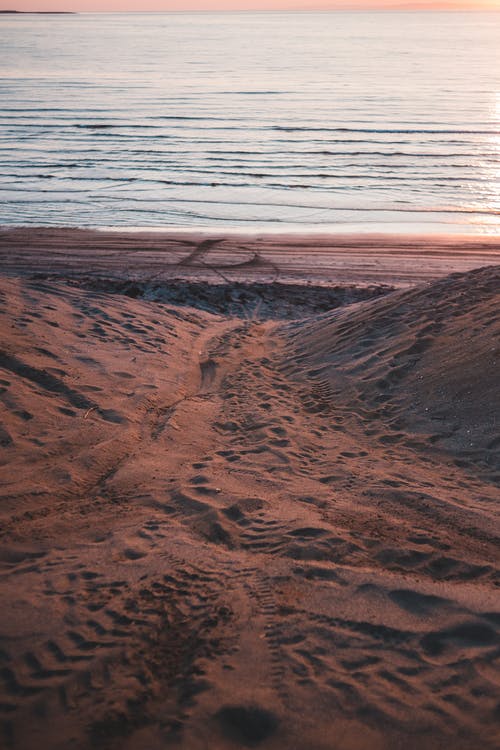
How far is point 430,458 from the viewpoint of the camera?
19.0 feet

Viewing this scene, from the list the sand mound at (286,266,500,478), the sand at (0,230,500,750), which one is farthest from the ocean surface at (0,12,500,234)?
the sand at (0,230,500,750)

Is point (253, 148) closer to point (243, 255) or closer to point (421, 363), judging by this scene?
point (243, 255)

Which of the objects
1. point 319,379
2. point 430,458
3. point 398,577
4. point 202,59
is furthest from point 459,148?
point 202,59

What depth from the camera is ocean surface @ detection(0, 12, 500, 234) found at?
61.7 ft

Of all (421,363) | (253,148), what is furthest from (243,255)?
(253,148)

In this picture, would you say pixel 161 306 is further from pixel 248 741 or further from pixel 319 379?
pixel 248 741

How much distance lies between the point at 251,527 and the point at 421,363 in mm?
3477

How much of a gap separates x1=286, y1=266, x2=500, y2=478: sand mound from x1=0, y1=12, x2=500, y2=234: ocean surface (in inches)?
348

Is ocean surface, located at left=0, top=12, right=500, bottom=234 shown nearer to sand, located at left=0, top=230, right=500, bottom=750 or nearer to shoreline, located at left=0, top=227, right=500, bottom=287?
shoreline, located at left=0, top=227, right=500, bottom=287

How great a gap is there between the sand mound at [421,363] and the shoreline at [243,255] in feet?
13.2

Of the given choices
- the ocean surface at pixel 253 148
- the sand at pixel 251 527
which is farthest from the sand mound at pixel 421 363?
the ocean surface at pixel 253 148

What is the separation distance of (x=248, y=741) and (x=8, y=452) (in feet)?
11.2

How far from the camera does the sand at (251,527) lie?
3049 mm

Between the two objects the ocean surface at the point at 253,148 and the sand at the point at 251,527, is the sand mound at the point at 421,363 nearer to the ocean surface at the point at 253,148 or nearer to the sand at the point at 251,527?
the sand at the point at 251,527
